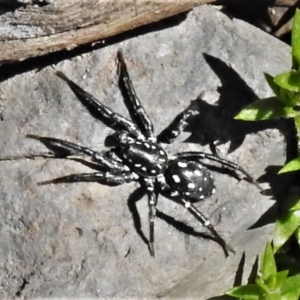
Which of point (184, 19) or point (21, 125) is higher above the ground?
point (184, 19)

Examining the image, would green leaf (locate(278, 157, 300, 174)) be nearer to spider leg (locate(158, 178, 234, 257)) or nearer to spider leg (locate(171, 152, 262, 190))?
spider leg (locate(171, 152, 262, 190))

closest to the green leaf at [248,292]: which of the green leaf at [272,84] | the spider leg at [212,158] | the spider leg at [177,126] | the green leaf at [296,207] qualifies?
the green leaf at [296,207]

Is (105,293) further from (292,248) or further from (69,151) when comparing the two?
(292,248)

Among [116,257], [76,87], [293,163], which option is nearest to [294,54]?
[293,163]

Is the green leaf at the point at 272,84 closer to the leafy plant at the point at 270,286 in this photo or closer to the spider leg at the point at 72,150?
the leafy plant at the point at 270,286

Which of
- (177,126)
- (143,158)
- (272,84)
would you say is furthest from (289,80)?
(143,158)

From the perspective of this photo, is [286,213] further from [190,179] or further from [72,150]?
[72,150]
